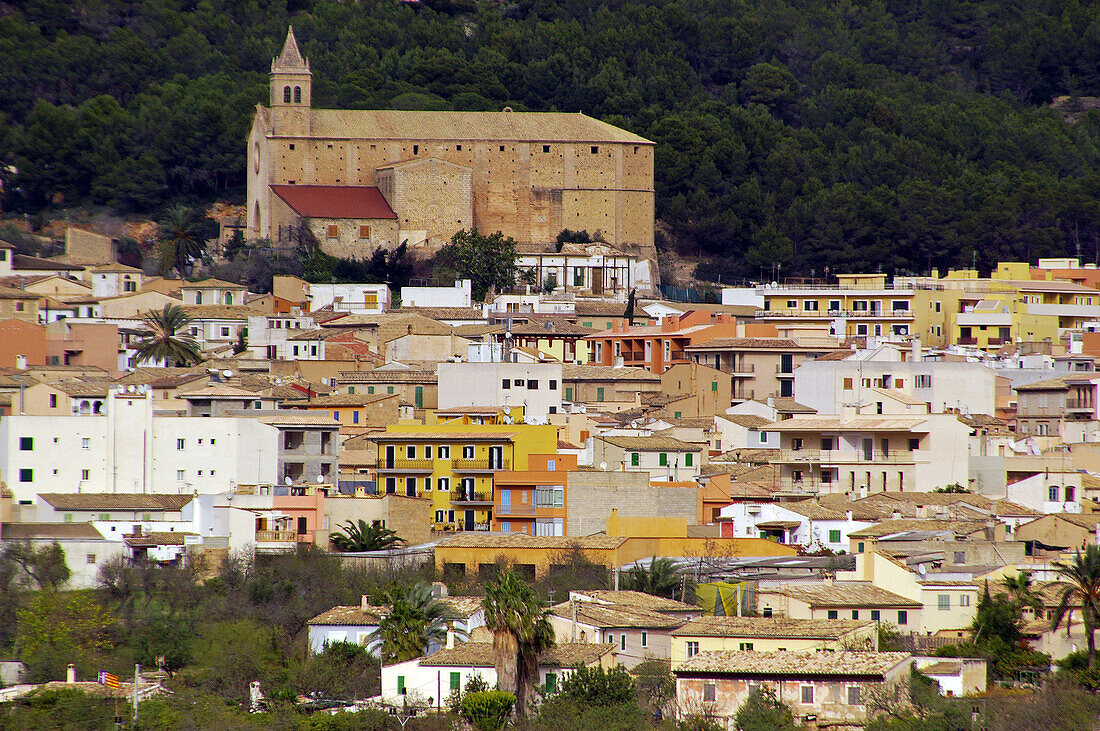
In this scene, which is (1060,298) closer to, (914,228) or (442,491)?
(914,228)

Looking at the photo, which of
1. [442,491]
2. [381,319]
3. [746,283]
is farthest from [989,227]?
[442,491]

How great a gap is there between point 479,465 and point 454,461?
0.47 m

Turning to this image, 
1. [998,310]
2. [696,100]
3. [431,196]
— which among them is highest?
[696,100]

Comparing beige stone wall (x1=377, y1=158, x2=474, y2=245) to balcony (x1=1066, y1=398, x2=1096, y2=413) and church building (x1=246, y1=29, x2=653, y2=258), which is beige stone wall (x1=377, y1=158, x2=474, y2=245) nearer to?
church building (x1=246, y1=29, x2=653, y2=258)

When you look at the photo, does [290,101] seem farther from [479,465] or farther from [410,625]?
[410,625]

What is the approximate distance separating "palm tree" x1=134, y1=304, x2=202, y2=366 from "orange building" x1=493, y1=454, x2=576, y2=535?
15008 millimetres

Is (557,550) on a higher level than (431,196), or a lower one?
lower

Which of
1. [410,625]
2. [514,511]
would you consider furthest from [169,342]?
[410,625]

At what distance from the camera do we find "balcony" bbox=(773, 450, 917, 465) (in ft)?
119

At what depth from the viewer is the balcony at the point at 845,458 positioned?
1433 inches

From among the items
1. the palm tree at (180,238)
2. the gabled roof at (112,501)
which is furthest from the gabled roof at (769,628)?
the palm tree at (180,238)

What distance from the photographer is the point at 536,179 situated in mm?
70312

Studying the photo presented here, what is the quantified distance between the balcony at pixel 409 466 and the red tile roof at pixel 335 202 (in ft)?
104

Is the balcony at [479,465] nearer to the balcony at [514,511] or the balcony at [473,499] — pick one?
the balcony at [473,499]
